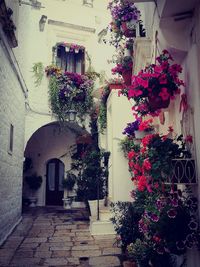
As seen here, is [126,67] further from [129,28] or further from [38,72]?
[38,72]

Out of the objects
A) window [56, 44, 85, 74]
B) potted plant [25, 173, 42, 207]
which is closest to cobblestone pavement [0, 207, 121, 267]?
potted plant [25, 173, 42, 207]

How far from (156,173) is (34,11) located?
36.2 feet

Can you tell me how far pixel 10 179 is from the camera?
792 cm

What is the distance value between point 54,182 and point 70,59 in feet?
20.2

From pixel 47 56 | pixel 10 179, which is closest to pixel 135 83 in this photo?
pixel 10 179

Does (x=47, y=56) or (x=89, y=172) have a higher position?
(x=47, y=56)

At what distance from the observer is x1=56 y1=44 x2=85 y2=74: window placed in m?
12.7

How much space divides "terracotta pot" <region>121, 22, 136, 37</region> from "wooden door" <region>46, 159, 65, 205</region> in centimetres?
959

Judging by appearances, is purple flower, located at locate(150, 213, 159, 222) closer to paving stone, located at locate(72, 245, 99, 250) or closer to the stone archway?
paving stone, located at locate(72, 245, 99, 250)

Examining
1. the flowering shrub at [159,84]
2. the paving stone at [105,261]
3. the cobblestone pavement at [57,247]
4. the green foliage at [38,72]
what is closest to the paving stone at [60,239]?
the cobblestone pavement at [57,247]

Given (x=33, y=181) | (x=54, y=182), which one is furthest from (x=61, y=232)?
(x=54, y=182)

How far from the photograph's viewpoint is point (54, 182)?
15016 millimetres

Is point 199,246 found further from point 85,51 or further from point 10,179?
point 85,51

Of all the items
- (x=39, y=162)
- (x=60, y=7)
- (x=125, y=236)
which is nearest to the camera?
(x=125, y=236)
